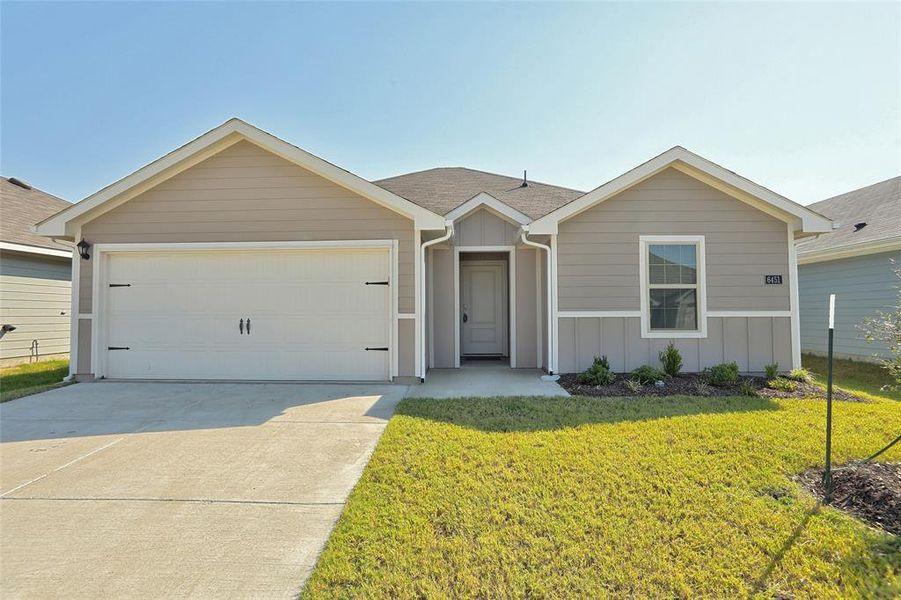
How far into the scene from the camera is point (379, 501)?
304cm

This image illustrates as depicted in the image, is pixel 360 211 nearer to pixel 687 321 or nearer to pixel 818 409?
pixel 687 321

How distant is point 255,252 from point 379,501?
18.4ft

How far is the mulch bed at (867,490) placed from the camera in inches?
112

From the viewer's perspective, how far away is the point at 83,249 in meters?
7.37

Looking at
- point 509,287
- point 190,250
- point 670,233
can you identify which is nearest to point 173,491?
point 190,250

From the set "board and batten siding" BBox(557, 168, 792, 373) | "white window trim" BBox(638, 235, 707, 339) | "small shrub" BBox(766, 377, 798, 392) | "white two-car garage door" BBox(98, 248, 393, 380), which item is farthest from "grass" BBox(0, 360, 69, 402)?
"small shrub" BBox(766, 377, 798, 392)

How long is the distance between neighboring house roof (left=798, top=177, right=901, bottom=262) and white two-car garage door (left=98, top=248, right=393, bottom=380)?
9.30 meters

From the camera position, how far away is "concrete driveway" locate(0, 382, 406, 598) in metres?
2.32

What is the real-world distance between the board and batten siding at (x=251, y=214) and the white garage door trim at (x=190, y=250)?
9 centimetres

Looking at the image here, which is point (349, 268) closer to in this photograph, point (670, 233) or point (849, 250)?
point (670, 233)

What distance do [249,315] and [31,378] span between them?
15.6 feet

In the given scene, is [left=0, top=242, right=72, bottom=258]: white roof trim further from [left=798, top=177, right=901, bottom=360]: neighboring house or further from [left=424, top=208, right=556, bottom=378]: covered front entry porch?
[left=798, top=177, right=901, bottom=360]: neighboring house

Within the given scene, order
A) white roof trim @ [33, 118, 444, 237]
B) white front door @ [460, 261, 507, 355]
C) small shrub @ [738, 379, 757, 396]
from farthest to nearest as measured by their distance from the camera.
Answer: white front door @ [460, 261, 507, 355], white roof trim @ [33, 118, 444, 237], small shrub @ [738, 379, 757, 396]

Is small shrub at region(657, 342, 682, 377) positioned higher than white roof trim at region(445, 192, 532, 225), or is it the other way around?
white roof trim at region(445, 192, 532, 225)
